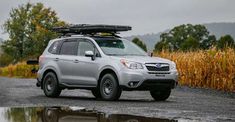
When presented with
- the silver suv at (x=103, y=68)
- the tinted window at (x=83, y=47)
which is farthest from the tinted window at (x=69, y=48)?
the tinted window at (x=83, y=47)

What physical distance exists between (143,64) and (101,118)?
18.4 ft

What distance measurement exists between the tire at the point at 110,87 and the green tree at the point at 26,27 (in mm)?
67299

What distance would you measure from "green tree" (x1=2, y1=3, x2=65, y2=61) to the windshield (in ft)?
217

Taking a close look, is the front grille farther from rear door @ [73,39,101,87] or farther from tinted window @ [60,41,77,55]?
tinted window @ [60,41,77,55]

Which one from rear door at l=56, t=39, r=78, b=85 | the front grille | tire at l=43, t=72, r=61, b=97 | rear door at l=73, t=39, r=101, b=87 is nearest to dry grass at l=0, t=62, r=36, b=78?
tire at l=43, t=72, r=61, b=97

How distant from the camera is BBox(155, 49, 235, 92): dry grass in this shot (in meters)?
20.6

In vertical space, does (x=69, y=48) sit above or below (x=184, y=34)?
above

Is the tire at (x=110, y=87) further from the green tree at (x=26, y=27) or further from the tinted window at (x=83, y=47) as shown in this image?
the green tree at (x=26, y=27)

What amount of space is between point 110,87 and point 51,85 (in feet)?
8.34

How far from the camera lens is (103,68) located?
15.1 m

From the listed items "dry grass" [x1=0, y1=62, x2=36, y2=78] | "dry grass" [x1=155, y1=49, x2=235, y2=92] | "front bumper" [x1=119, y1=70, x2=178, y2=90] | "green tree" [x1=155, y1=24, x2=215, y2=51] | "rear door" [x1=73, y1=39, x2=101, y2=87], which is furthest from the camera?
"green tree" [x1=155, y1=24, x2=215, y2=51]

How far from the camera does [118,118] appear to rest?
9.11 metres

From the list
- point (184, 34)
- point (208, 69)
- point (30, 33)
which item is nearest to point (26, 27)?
point (30, 33)

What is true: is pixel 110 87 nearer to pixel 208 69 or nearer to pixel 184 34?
pixel 208 69
